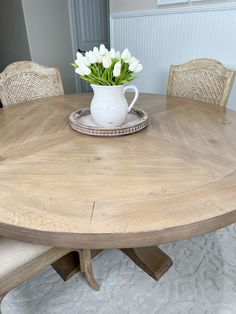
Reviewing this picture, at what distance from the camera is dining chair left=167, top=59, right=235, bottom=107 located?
147cm

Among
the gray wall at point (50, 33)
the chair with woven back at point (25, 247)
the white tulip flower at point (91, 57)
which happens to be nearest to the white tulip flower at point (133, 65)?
the white tulip flower at point (91, 57)

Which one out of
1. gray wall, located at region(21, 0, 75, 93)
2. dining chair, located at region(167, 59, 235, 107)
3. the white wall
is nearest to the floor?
dining chair, located at region(167, 59, 235, 107)

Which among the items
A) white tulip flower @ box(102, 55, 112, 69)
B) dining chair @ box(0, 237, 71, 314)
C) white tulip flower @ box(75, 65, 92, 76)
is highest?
white tulip flower @ box(102, 55, 112, 69)

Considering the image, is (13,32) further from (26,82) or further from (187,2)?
(187,2)

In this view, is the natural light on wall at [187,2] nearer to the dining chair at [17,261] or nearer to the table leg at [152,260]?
the table leg at [152,260]

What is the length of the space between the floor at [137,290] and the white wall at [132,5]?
7.28 ft

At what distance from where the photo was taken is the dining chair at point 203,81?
147 centimetres

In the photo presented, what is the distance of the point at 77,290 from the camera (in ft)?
3.95

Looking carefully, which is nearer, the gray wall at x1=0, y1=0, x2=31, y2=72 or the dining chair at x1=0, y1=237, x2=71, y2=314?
the dining chair at x1=0, y1=237, x2=71, y2=314

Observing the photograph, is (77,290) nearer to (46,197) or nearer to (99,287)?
(99,287)

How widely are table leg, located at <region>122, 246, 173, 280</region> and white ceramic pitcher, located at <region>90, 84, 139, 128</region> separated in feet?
2.48

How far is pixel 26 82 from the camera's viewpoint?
1.67 metres

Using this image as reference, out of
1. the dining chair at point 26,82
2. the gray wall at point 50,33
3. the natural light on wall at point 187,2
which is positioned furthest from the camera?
the gray wall at point 50,33

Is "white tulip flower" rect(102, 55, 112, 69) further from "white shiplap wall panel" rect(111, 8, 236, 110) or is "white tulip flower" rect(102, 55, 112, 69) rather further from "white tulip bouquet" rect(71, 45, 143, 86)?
"white shiplap wall panel" rect(111, 8, 236, 110)
